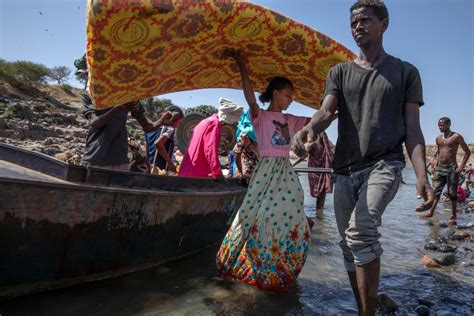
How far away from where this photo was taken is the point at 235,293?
3.13 meters

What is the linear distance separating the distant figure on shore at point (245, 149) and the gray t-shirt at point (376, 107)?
1.49 m

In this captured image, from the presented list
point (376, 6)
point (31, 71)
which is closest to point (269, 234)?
point (376, 6)

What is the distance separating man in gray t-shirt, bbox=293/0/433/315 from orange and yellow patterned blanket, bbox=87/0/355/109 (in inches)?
27.9

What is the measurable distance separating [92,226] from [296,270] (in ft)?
5.42

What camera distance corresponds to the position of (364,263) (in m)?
2.04

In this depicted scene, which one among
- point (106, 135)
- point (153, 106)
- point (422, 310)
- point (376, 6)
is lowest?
point (422, 310)

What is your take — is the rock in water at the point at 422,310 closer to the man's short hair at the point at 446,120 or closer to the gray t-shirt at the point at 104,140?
the gray t-shirt at the point at 104,140

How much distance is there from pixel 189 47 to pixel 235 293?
79.9 inches

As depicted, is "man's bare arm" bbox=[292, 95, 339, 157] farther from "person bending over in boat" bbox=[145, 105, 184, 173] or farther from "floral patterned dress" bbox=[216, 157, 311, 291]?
"person bending over in boat" bbox=[145, 105, 184, 173]

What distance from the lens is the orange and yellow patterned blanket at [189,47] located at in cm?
231

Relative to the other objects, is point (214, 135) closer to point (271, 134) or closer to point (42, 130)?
point (271, 134)

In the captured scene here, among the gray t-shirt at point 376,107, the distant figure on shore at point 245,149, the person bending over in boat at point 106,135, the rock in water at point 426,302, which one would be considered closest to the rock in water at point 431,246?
the rock in water at point 426,302

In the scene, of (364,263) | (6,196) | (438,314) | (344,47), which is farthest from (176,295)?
(344,47)

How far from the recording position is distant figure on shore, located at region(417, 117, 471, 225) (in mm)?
7520
